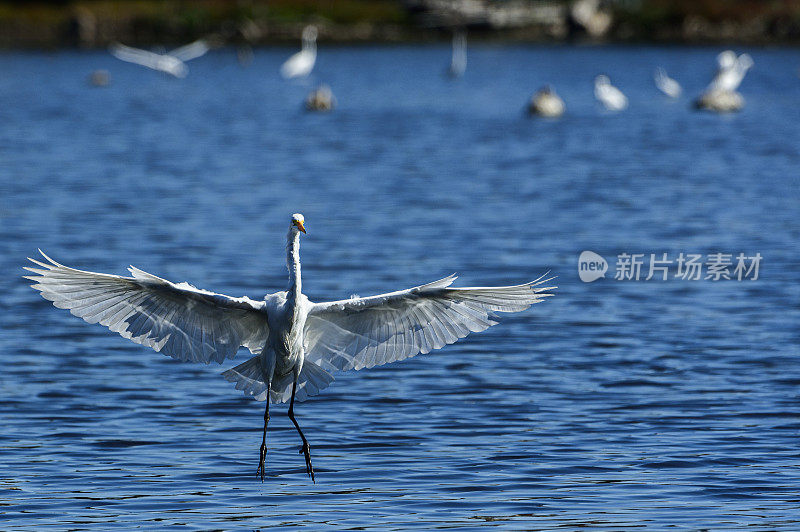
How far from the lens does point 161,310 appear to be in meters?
9.84

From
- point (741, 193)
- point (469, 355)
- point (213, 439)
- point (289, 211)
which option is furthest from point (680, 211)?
point (213, 439)

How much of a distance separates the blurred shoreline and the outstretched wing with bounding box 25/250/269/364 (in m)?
96.8

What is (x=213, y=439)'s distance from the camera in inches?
443

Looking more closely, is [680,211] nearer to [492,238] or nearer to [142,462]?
[492,238]

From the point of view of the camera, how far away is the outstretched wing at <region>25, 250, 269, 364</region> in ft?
30.7

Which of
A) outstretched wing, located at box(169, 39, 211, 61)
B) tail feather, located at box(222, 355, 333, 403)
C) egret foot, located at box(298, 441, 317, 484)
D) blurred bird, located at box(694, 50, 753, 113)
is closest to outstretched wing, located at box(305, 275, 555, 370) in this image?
tail feather, located at box(222, 355, 333, 403)

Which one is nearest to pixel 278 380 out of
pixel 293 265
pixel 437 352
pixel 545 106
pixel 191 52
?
pixel 293 265

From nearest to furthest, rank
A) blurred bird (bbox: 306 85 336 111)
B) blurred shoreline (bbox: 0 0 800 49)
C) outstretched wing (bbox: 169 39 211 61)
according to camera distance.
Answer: blurred bird (bbox: 306 85 336 111) → outstretched wing (bbox: 169 39 211 61) → blurred shoreline (bbox: 0 0 800 49)

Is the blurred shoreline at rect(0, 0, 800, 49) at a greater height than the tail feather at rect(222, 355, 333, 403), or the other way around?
the blurred shoreline at rect(0, 0, 800, 49)

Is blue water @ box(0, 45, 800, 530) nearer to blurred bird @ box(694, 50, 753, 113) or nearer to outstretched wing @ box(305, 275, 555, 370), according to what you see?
outstretched wing @ box(305, 275, 555, 370)

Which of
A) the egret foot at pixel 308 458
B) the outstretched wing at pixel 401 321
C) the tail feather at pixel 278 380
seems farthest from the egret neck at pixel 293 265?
the egret foot at pixel 308 458

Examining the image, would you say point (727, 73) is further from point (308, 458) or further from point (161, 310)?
point (161, 310)

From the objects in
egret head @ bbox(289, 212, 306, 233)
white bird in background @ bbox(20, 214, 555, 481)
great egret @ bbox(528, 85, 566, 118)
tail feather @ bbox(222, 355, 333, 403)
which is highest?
great egret @ bbox(528, 85, 566, 118)

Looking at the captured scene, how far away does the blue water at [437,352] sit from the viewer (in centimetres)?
977
